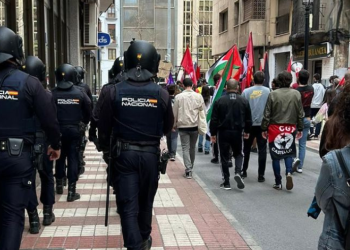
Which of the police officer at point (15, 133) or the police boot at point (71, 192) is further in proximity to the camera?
the police boot at point (71, 192)

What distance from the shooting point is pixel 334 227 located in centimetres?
230

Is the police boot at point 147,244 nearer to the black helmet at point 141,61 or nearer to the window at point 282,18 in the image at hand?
the black helmet at point 141,61

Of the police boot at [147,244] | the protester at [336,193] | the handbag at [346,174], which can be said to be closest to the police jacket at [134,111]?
the police boot at [147,244]

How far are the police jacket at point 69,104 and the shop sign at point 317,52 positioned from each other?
17631mm

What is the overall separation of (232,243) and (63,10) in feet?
39.3

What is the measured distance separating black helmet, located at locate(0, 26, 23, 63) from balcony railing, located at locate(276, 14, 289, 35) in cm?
2423

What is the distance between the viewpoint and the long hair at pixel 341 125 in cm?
232

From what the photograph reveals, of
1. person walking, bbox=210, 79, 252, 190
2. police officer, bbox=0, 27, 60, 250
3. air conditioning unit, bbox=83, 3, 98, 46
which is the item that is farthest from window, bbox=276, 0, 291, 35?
police officer, bbox=0, 27, 60, 250

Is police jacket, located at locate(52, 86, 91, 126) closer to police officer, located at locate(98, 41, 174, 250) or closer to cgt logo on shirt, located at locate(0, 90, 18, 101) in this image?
police officer, located at locate(98, 41, 174, 250)

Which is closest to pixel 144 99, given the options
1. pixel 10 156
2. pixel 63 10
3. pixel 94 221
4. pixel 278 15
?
pixel 10 156

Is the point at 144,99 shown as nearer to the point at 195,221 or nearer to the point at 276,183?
the point at 195,221

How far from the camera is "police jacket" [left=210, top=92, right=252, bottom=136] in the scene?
291 inches

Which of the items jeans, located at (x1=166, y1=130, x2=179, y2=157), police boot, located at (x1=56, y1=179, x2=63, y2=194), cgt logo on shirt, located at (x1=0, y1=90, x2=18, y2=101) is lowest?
police boot, located at (x1=56, y1=179, x2=63, y2=194)

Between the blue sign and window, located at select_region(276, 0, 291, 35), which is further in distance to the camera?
window, located at select_region(276, 0, 291, 35)
